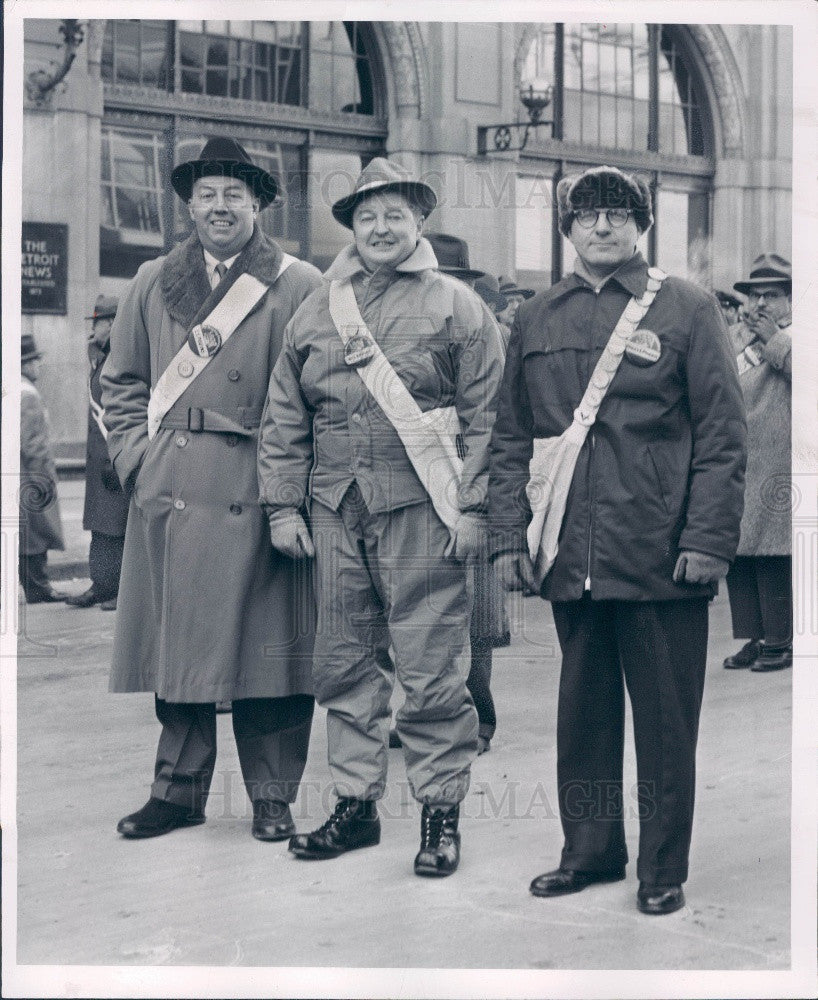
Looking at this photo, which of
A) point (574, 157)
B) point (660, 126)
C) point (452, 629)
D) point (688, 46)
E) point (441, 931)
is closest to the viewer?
point (441, 931)

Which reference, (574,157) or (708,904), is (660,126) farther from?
(708,904)

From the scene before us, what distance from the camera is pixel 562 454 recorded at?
4738 mm

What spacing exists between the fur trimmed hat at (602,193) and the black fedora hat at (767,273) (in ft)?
10.9

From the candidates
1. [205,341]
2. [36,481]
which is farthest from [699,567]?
[36,481]

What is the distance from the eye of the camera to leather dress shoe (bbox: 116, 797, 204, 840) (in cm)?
533

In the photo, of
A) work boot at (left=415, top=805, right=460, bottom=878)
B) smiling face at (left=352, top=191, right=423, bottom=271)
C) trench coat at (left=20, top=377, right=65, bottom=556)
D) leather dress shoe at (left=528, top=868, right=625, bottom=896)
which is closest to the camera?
leather dress shoe at (left=528, top=868, right=625, bottom=896)

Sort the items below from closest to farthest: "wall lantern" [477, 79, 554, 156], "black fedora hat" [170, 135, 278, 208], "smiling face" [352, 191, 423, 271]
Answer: "smiling face" [352, 191, 423, 271] → "black fedora hat" [170, 135, 278, 208] → "wall lantern" [477, 79, 554, 156]

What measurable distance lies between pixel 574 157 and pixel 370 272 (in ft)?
17.7

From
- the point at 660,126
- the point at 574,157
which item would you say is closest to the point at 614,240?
the point at 574,157

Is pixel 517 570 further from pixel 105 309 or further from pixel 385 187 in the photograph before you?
pixel 105 309

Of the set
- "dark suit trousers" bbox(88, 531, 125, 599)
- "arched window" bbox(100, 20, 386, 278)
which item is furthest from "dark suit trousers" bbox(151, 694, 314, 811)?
"arched window" bbox(100, 20, 386, 278)

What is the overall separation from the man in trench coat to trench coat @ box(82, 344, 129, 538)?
7.11 ft

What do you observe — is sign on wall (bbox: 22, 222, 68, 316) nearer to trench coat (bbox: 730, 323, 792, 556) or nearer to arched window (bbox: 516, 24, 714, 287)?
arched window (bbox: 516, 24, 714, 287)

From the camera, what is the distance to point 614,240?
15.4 feet
